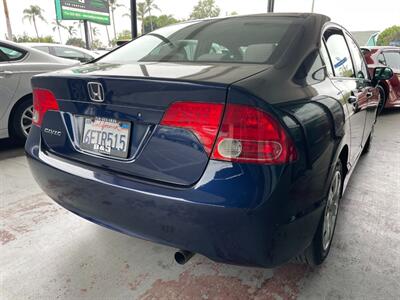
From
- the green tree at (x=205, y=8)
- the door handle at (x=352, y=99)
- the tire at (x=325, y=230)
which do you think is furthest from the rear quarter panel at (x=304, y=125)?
the green tree at (x=205, y=8)

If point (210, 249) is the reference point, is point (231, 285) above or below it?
below

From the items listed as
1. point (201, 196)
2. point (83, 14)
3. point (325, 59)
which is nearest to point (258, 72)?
point (201, 196)

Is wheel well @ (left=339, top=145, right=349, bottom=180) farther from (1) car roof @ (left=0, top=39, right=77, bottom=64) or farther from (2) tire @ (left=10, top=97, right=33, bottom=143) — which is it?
(1) car roof @ (left=0, top=39, right=77, bottom=64)

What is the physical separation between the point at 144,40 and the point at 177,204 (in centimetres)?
143

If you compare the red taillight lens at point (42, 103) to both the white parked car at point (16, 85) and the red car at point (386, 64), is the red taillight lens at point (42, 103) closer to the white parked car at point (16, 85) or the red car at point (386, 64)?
the white parked car at point (16, 85)

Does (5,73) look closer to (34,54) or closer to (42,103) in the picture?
(34,54)

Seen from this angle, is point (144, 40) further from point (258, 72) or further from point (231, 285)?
point (231, 285)

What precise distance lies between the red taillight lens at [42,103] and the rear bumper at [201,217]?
1.18ft

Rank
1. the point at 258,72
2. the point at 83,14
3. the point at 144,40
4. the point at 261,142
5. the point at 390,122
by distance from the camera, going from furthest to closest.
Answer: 1. the point at 83,14
2. the point at 390,122
3. the point at 144,40
4. the point at 258,72
5. the point at 261,142

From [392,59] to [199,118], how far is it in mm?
6576

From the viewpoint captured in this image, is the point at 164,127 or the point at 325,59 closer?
the point at 164,127

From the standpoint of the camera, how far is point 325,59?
6.30 ft

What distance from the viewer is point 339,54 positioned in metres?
2.32

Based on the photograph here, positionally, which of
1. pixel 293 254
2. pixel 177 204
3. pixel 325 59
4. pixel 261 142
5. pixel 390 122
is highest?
pixel 325 59
